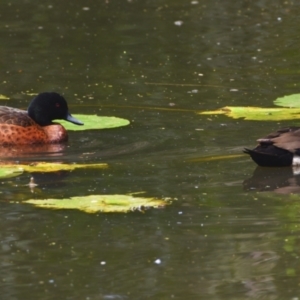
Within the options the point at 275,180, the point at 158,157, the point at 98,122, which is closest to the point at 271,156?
the point at 275,180

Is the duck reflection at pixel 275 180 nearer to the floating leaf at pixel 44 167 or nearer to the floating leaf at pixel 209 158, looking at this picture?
the floating leaf at pixel 209 158

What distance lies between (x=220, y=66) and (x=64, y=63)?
2.00 meters

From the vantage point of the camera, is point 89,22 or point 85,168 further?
point 89,22

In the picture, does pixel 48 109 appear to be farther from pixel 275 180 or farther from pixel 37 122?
pixel 275 180

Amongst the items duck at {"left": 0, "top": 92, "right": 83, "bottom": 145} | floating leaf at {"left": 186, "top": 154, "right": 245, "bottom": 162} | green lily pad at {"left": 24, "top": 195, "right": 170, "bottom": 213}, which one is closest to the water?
floating leaf at {"left": 186, "top": 154, "right": 245, "bottom": 162}

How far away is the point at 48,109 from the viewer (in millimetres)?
10508

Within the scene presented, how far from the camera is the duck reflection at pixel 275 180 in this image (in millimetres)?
7762

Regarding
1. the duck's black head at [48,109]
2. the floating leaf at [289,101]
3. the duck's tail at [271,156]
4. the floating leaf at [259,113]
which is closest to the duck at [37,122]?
the duck's black head at [48,109]

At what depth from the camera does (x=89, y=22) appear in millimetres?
16891

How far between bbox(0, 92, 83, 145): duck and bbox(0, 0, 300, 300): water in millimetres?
280

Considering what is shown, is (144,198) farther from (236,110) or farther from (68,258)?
(236,110)

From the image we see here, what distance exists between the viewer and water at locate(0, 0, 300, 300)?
18.7 feet

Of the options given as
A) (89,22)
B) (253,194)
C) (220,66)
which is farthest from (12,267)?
(89,22)

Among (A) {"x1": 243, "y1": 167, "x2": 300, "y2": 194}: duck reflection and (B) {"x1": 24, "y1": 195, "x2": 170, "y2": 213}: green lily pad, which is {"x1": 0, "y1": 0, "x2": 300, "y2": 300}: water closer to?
(A) {"x1": 243, "y1": 167, "x2": 300, "y2": 194}: duck reflection
